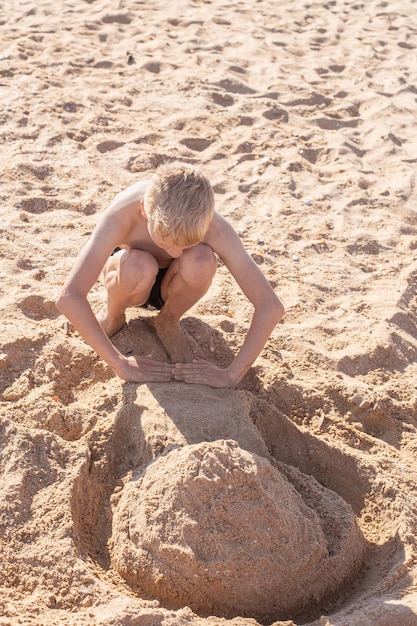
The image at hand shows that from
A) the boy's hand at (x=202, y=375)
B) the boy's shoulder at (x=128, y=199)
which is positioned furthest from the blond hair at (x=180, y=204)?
the boy's hand at (x=202, y=375)

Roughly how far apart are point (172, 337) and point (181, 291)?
0.85 feet

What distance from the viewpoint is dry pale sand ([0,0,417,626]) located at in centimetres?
237

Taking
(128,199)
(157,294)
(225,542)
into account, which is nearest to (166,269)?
(157,294)

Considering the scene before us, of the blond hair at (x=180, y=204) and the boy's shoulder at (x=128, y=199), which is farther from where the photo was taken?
the boy's shoulder at (x=128, y=199)

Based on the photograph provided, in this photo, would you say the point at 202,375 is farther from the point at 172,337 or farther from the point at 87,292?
the point at 87,292

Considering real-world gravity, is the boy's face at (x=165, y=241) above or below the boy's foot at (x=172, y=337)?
above

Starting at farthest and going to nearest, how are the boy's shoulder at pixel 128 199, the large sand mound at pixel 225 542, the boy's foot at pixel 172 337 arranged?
the boy's foot at pixel 172 337
the boy's shoulder at pixel 128 199
the large sand mound at pixel 225 542

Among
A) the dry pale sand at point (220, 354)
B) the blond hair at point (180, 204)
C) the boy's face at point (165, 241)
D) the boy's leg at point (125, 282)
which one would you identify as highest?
the blond hair at point (180, 204)

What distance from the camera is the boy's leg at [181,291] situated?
306 cm

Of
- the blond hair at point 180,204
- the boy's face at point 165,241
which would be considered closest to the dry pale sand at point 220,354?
the boy's face at point 165,241

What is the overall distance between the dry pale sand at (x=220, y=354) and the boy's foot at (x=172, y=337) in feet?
0.19

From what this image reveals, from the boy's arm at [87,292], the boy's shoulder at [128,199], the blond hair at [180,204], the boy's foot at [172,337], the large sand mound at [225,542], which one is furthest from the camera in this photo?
the boy's foot at [172,337]

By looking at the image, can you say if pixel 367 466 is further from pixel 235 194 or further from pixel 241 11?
pixel 241 11

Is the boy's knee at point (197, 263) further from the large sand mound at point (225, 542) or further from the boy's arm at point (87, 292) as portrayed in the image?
the large sand mound at point (225, 542)
